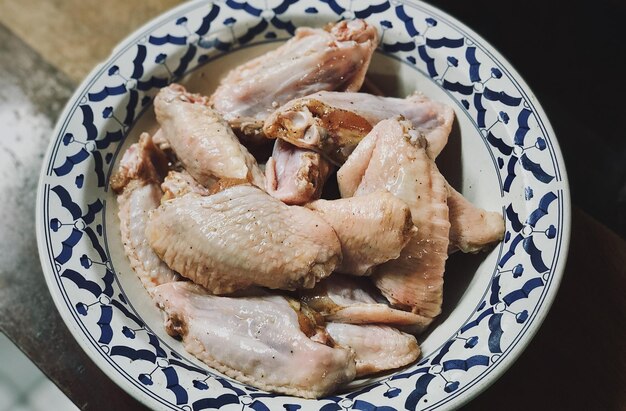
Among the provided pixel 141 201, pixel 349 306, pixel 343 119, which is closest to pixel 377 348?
pixel 349 306

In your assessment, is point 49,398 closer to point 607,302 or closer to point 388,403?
point 388,403

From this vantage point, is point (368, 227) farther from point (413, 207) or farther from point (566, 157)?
point (566, 157)

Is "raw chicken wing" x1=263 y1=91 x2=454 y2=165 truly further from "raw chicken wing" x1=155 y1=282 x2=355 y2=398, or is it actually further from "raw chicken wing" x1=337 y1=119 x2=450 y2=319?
"raw chicken wing" x1=155 y1=282 x2=355 y2=398

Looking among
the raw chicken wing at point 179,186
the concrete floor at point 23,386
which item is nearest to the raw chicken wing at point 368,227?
the raw chicken wing at point 179,186

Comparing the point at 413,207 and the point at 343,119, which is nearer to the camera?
the point at 413,207

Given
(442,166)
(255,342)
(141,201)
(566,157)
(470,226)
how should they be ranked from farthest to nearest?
(566,157) < (442,166) < (141,201) < (470,226) < (255,342)

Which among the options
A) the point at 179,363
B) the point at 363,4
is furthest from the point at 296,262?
the point at 363,4

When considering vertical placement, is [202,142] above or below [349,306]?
above
